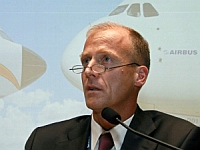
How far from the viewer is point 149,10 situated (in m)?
1.58

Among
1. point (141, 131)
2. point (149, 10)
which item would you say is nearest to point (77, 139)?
point (141, 131)

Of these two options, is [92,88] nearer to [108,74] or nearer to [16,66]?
[108,74]

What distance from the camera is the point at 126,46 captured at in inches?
52.1

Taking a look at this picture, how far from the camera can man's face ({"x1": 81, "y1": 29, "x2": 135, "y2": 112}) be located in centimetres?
127

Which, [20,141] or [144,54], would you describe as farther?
[20,141]

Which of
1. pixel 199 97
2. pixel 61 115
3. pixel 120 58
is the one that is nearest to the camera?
pixel 120 58

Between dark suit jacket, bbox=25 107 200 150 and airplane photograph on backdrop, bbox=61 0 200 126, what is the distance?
16 centimetres

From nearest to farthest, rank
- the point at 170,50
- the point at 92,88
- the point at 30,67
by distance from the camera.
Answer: the point at 92,88 < the point at 170,50 < the point at 30,67

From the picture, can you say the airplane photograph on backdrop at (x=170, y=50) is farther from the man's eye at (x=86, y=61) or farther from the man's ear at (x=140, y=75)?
the man's eye at (x=86, y=61)

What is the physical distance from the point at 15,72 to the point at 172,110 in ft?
2.28

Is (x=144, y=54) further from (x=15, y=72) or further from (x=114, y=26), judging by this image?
(x=15, y=72)

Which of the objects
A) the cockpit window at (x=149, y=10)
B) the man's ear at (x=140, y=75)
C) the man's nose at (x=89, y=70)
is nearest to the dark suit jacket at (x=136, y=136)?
the man's ear at (x=140, y=75)

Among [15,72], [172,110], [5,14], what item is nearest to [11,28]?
[5,14]

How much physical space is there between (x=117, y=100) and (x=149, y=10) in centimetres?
46
